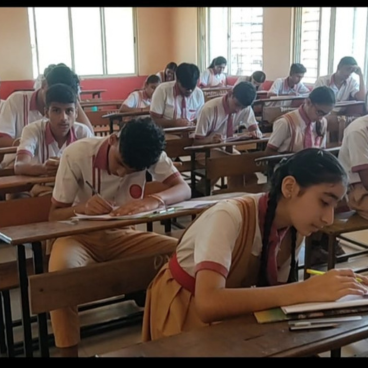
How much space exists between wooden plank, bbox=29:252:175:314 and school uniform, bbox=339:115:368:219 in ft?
4.01

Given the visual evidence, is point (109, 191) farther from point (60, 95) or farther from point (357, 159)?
point (357, 159)

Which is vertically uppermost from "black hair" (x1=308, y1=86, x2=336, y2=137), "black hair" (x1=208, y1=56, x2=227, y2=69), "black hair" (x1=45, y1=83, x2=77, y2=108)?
"black hair" (x1=208, y1=56, x2=227, y2=69)

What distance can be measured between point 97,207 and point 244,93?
2132 mm

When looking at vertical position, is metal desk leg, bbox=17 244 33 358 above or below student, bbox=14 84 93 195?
below

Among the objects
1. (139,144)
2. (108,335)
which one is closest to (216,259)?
(139,144)

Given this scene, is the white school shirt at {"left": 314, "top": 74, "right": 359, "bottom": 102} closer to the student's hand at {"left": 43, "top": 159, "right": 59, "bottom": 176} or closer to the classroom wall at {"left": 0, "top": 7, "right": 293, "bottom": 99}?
the classroom wall at {"left": 0, "top": 7, "right": 293, "bottom": 99}

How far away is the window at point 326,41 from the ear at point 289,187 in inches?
204

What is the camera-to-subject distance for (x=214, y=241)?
1235 mm

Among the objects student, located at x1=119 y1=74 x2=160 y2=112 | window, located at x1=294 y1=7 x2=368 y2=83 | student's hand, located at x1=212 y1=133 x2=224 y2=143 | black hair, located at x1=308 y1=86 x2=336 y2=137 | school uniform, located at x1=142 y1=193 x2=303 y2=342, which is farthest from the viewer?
window, located at x1=294 y1=7 x2=368 y2=83

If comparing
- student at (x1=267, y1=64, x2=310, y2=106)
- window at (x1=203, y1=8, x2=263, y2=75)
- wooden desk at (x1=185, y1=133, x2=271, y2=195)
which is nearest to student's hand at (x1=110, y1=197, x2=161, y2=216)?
wooden desk at (x1=185, y1=133, x2=271, y2=195)

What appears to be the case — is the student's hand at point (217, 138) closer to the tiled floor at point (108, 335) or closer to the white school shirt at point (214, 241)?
the tiled floor at point (108, 335)

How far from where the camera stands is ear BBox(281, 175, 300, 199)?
4.26 feet

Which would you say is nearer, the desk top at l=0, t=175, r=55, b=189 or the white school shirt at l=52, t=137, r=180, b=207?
the white school shirt at l=52, t=137, r=180, b=207

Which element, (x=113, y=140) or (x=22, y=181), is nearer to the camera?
(x=113, y=140)
